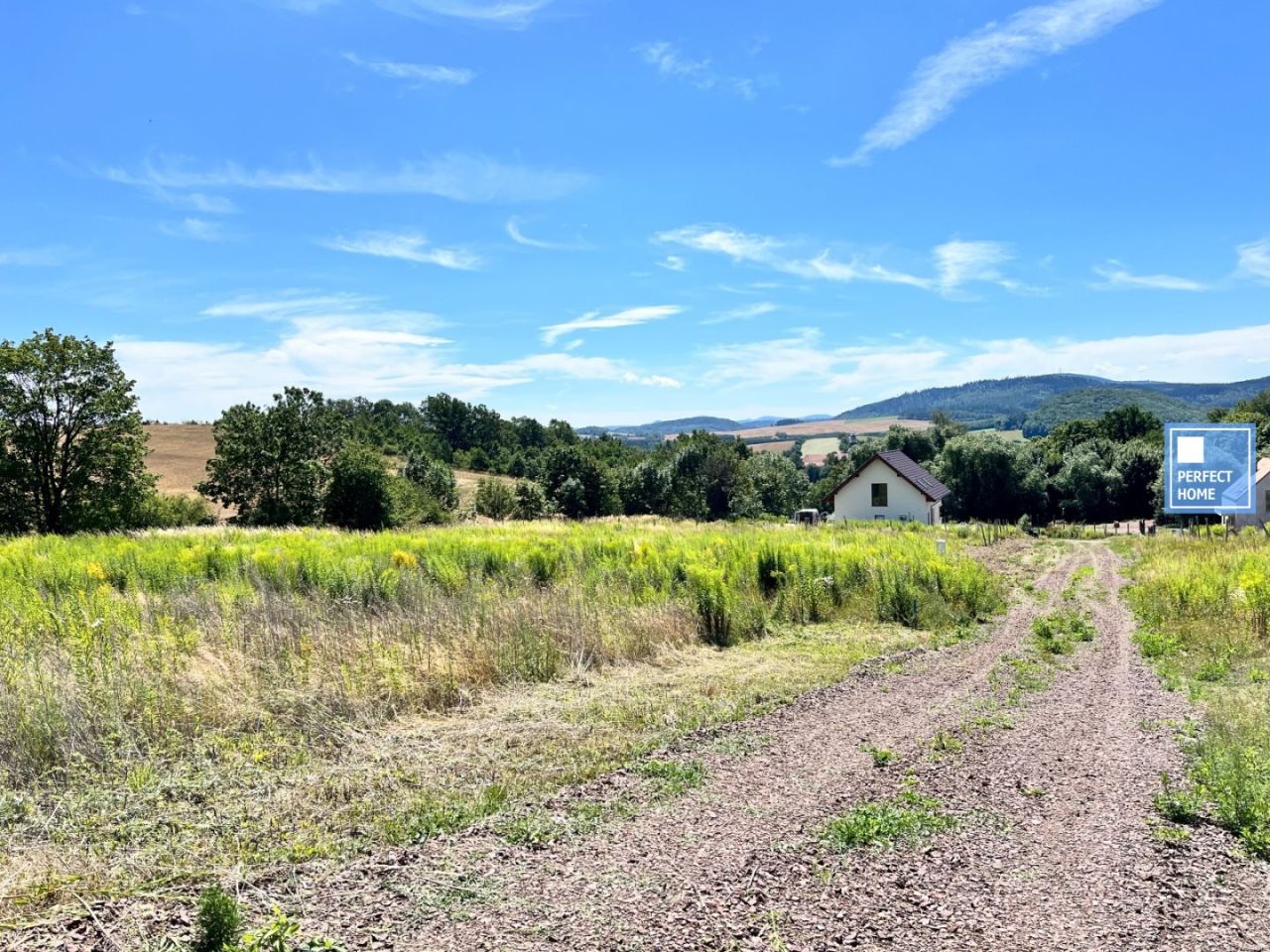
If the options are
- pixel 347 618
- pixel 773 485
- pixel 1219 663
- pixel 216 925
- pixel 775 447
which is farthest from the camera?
pixel 775 447

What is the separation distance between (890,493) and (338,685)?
127 ft

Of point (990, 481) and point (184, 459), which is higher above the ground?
point (184, 459)

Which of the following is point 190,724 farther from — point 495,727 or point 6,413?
point 6,413

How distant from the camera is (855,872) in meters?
3.91

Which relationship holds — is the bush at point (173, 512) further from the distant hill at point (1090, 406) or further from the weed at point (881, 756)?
the distant hill at point (1090, 406)

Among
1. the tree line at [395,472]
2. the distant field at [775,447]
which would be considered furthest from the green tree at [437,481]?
the distant field at [775,447]

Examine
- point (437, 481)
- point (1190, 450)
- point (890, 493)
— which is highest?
point (1190, 450)

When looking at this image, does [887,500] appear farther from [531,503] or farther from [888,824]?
[888,824]

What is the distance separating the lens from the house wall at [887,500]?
4072cm

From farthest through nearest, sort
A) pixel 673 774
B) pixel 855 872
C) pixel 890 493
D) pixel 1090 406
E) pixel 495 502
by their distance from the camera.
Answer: pixel 1090 406 < pixel 495 502 < pixel 890 493 < pixel 673 774 < pixel 855 872

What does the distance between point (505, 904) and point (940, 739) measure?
386 centimetres

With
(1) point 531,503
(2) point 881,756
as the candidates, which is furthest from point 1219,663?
(1) point 531,503

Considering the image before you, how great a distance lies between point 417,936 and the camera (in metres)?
3.35

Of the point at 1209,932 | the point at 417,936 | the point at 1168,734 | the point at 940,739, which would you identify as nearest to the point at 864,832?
the point at 1209,932
